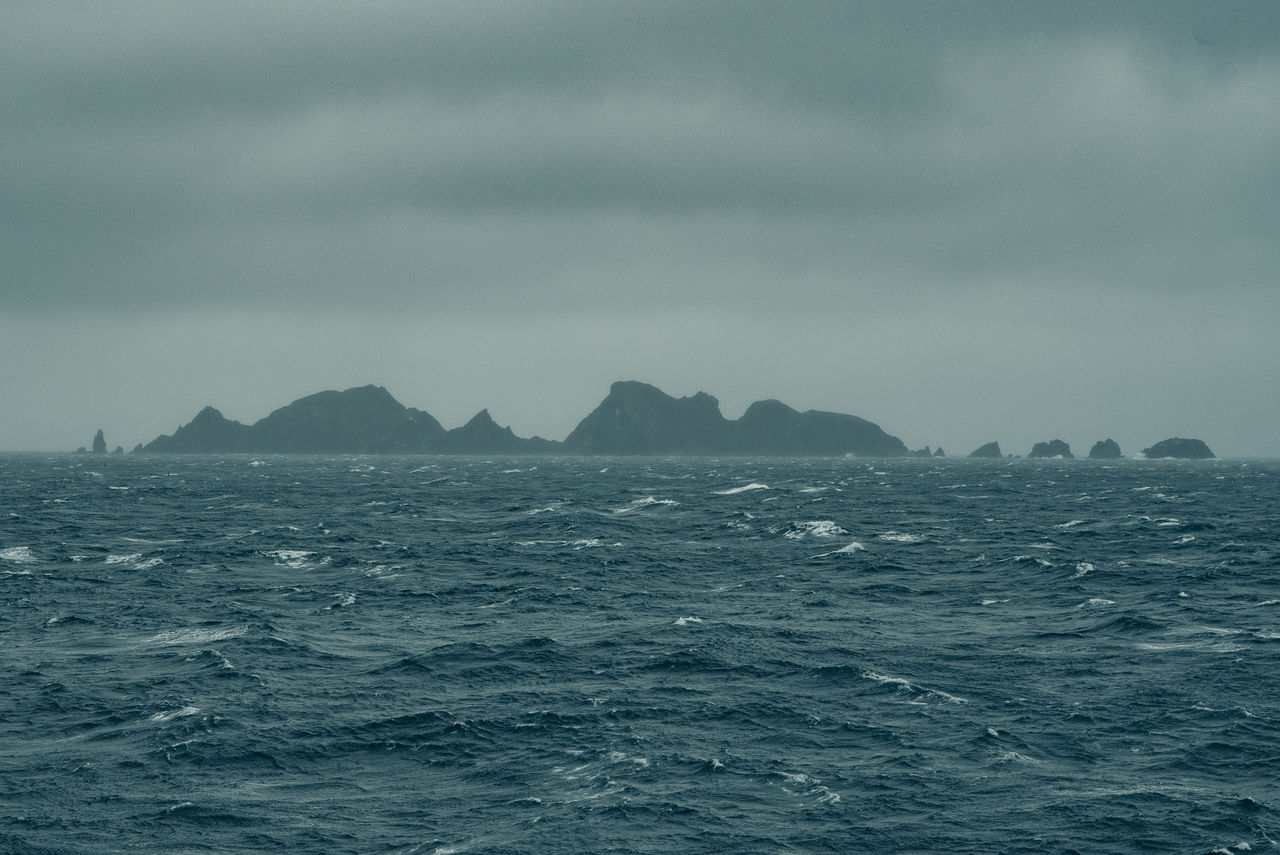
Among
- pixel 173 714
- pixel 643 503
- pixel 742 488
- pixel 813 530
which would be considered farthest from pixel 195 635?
pixel 742 488

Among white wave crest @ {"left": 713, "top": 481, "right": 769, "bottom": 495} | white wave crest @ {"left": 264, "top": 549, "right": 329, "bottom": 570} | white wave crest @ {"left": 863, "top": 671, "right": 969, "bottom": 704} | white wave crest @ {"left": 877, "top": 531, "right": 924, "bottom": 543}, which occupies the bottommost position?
white wave crest @ {"left": 863, "top": 671, "right": 969, "bottom": 704}

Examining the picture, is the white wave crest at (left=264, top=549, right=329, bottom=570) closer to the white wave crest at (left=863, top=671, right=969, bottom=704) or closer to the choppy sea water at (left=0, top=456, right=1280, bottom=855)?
the choppy sea water at (left=0, top=456, right=1280, bottom=855)

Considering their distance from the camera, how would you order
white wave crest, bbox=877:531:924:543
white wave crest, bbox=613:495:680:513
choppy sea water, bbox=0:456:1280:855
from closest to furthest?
choppy sea water, bbox=0:456:1280:855 < white wave crest, bbox=877:531:924:543 < white wave crest, bbox=613:495:680:513

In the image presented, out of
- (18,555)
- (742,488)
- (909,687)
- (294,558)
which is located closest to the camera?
(909,687)

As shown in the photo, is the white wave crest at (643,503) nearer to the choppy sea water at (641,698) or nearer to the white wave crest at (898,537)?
the white wave crest at (898,537)

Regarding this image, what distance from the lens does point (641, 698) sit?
4575 centimetres

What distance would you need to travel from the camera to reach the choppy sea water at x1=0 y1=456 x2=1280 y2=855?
108 feet

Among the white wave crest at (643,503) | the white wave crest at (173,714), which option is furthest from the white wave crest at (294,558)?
the white wave crest at (643,503)

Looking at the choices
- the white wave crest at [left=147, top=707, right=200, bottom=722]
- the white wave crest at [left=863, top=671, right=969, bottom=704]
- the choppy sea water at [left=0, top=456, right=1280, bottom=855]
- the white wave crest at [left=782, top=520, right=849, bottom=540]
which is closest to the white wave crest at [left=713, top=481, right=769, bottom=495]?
the white wave crest at [left=782, top=520, right=849, bottom=540]

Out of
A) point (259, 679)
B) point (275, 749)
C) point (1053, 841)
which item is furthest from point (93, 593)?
point (1053, 841)

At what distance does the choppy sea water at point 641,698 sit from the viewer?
3291 centimetres

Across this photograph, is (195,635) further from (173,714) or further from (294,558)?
(294,558)

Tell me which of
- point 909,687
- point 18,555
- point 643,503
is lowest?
point 909,687

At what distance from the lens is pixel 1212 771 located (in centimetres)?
3719
